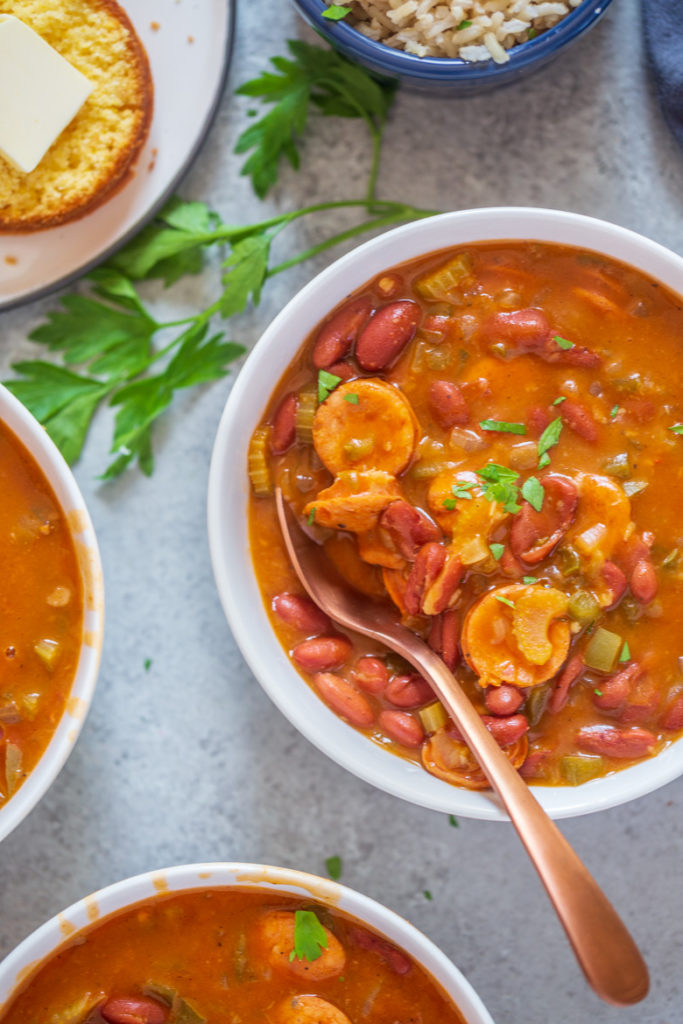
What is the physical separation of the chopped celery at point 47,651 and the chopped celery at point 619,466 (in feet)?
4.78

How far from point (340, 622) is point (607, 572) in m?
0.67

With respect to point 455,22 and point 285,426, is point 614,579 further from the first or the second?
point 455,22

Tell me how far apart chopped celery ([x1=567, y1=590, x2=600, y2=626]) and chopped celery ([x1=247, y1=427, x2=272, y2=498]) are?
820 millimetres

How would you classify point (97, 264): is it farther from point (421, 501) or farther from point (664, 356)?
point (664, 356)

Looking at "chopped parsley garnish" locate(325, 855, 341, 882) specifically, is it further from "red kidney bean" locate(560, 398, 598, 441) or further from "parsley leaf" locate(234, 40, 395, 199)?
"parsley leaf" locate(234, 40, 395, 199)

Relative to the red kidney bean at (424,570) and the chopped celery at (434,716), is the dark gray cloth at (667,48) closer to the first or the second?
the red kidney bean at (424,570)

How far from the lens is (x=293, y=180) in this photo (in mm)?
2955

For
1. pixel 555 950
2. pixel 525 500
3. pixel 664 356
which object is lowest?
pixel 555 950

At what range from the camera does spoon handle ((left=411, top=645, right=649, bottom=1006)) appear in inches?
76.9

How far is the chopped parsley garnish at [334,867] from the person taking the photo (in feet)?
9.54

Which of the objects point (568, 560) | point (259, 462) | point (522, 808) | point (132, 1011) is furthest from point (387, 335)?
point (132, 1011)

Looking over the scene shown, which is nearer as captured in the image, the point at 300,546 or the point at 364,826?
the point at 300,546

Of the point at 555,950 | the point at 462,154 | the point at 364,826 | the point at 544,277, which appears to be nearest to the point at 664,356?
the point at 544,277

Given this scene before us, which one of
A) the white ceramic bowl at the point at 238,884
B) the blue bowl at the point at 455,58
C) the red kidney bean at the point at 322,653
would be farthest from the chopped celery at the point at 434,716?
the blue bowl at the point at 455,58
